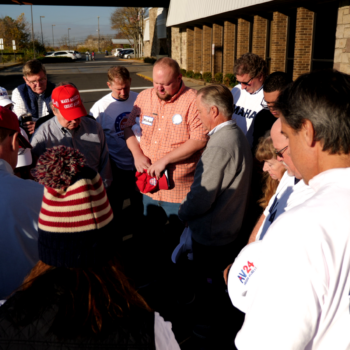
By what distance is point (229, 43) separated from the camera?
2003cm

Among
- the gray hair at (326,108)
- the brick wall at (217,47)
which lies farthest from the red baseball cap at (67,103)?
the brick wall at (217,47)

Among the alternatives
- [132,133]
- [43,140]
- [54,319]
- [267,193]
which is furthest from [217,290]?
[54,319]

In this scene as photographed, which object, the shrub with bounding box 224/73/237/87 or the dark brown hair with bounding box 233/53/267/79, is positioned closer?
the dark brown hair with bounding box 233/53/267/79

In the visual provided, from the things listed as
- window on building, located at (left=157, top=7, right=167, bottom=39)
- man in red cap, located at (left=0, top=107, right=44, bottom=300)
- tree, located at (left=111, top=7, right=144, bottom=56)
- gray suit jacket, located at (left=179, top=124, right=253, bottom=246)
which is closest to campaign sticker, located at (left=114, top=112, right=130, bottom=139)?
gray suit jacket, located at (left=179, top=124, right=253, bottom=246)

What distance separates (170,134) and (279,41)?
12.4 meters

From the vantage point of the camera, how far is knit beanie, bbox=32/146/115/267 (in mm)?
1248

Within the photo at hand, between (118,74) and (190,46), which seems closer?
(118,74)

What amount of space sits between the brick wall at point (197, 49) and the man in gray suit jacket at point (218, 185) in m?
24.8

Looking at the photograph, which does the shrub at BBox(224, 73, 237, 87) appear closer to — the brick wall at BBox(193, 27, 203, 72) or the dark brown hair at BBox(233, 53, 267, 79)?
the brick wall at BBox(193, 27, 203, 72)

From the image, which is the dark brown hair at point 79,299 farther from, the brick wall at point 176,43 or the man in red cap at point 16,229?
the brick wall at point 176,43

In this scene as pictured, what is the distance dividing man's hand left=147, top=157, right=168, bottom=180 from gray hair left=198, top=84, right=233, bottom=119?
0.80 metres

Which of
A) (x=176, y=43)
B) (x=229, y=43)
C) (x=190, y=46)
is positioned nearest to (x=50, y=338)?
(x=229, y=43)

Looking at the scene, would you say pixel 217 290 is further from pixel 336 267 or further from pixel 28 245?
pixel 336 267

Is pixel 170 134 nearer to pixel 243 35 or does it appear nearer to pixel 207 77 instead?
pixel 243 35
